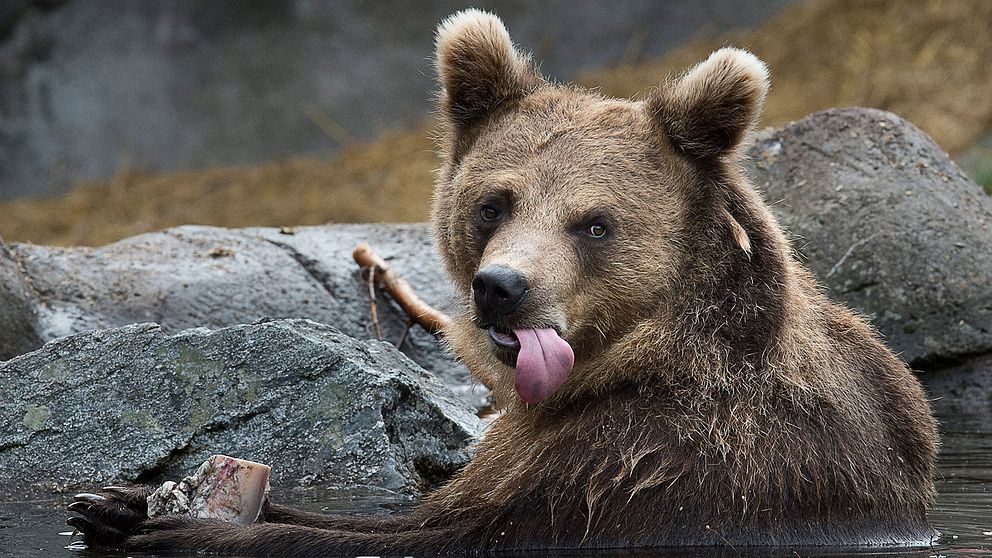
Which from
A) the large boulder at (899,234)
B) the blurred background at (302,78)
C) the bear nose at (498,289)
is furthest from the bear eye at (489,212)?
the blurred background at (302,78)

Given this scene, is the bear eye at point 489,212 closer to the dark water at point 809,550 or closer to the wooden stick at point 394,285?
the dark water at point 809,550

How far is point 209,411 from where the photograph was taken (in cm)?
700

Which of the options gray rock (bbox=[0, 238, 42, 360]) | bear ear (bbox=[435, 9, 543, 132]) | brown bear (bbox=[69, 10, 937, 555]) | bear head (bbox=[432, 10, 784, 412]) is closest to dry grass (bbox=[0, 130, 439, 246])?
gray rock (bbox=[0, 238, 42, 360])

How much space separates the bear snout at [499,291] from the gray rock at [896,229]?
5423 millimetres

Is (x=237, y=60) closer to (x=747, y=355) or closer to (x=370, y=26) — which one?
(x=370, y=26)

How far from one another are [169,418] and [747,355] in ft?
10.1

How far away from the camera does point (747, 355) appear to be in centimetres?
551

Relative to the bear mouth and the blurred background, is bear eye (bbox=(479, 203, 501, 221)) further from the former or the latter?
the blurred background

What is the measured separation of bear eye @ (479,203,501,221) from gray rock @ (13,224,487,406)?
3913mm

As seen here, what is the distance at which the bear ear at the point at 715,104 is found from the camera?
5629mm

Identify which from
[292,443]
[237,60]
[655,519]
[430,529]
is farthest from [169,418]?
[237,60]

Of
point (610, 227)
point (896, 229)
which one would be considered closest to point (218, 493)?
point (610, 227)

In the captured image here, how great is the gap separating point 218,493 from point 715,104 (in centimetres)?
260

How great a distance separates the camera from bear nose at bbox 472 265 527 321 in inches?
201
